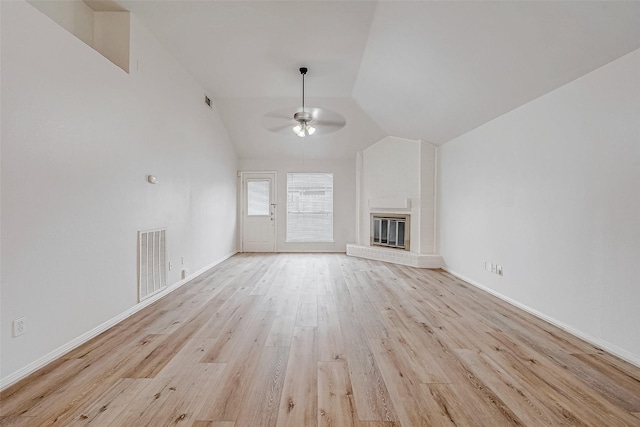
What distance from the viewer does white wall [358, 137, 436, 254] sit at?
5609 mm

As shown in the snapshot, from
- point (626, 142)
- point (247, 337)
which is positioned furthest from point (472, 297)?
point (247, 337)

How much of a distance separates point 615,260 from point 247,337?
3.08m

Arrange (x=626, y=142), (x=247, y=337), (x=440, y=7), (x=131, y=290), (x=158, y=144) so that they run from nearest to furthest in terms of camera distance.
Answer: (x=626, y=142) → (x=247, y=337) → (x=440, y=7) → (x=131, y=290) → (x=158, y=144)

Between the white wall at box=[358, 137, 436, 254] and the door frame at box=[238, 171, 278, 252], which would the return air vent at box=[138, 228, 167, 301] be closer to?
the door frame at box=[238, 171, 278, 252]

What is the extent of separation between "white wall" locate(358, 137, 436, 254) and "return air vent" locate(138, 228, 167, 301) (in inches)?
173

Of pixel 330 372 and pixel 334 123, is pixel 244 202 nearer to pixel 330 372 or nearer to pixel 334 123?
pixel 334 123

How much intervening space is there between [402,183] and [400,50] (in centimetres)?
300

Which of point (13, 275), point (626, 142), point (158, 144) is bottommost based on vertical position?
point (13, 275)

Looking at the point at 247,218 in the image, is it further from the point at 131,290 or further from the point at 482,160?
the point at 482,160

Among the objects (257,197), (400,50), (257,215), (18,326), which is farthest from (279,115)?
(18,326)

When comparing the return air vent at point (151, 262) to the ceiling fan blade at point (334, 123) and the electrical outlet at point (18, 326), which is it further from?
the ceiling fan blade at point (334, 123)

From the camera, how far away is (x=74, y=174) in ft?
7.56

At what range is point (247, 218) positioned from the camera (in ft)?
23.8

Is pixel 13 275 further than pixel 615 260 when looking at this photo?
No
